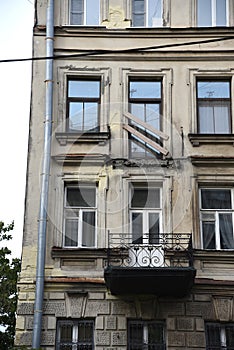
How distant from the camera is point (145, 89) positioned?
47.7 feet

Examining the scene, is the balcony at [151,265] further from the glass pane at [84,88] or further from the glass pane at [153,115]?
the glass pane at [84,88]

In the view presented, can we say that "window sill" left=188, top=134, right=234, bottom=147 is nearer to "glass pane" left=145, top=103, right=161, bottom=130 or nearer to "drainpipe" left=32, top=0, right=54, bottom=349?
"glass pane" left=145, top=103, right=161, bottom=130

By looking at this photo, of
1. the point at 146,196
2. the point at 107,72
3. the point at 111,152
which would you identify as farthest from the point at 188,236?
the point at 107,72

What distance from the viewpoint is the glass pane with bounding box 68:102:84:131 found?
14109 mm

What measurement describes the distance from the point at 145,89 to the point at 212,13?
2.55m

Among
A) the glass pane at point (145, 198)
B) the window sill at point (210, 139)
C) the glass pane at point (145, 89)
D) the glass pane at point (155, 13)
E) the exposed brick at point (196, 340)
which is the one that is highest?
the glass pane at point (155, 13)

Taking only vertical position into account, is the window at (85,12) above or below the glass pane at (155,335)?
above

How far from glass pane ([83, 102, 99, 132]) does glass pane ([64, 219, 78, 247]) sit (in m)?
2.14

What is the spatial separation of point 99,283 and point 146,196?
2.19m

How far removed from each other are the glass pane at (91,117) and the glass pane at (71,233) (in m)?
2.14

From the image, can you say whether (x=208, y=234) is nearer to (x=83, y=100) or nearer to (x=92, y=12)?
(x=83, y=100)

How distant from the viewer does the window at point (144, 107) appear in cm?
1386

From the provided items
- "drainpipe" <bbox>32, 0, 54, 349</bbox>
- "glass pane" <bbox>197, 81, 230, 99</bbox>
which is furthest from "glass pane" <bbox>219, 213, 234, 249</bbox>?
"drainpipe" <bbox>32, 0, 54, 349</bbox>

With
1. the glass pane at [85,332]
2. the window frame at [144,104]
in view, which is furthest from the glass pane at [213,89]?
the glass pane at [85,332]
